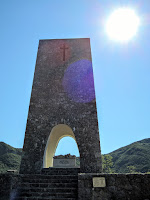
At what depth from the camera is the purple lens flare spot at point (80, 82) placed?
9438 mm

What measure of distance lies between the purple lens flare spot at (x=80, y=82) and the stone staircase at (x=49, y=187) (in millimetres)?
4575

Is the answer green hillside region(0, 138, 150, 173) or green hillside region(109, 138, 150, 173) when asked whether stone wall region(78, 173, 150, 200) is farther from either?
green hillside region(109, 138, 150, 173)

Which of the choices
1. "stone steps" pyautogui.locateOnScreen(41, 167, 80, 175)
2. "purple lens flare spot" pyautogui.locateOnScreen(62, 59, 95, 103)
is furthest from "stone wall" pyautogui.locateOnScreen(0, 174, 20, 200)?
"purple lens flare spot" pyautogui.locateOnScreen(62, 59, 95, 103)

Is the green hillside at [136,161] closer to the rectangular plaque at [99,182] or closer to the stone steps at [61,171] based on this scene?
the stone steps at [61,171]

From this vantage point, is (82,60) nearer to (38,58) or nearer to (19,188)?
(38,58)

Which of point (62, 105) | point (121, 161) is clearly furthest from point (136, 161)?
point (62, 105)

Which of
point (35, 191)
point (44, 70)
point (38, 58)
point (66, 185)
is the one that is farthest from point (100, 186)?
point (38, 58)

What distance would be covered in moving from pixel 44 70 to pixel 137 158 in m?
33.8

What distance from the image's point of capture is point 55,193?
5434 millimetres

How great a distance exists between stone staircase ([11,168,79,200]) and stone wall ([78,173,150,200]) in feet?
3.05

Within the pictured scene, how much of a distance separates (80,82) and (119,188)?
22.3ft

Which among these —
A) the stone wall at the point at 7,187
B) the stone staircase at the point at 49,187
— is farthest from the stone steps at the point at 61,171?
the stone wall at the point at 7,187

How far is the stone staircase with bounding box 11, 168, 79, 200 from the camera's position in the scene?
5.34 metres

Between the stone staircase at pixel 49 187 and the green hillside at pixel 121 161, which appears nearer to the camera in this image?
the stone staircase at pixel 49 187
